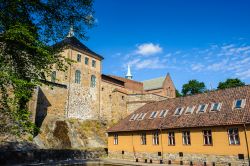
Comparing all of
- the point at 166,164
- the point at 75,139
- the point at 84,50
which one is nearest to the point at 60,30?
the point at 166,164

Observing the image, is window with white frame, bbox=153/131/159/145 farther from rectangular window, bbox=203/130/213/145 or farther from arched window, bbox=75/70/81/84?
arched window, bbox=75/70/81/84

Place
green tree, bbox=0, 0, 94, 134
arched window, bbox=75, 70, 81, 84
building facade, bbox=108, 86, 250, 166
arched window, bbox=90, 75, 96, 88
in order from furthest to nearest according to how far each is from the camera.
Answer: arched window, bbox=90, 75, 96, 88
arched window, bbox=75, 70, 81, 84
building facade, bbox=108, 86, 250, 166
green tree, bbox=0, 0, 94, 134

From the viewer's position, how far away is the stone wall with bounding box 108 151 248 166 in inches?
773

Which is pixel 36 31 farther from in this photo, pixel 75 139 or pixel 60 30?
pixel 75 139

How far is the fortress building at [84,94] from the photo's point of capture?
35947 mm

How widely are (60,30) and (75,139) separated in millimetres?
20530

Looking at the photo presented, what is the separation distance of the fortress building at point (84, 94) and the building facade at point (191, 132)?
1114 cm

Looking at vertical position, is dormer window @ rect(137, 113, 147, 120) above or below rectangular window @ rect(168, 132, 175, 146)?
above

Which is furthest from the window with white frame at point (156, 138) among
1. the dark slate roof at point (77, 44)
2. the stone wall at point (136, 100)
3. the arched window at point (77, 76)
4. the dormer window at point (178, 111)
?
the dark slate roof at point (77, 44)

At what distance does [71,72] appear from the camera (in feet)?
130

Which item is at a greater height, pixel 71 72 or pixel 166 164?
pixel 71 72

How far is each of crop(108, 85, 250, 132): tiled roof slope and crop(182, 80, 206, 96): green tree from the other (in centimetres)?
4279

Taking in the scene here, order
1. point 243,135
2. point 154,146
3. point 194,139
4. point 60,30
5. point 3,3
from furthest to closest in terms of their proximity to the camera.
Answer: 1. point 154,146
2. point 194,139
3. point 243,135
4. point 60,30
5. point 3,3

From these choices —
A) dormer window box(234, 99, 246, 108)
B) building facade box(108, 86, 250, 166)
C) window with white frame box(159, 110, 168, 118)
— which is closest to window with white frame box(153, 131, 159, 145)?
building facade box(108, 86, 250, 166)
